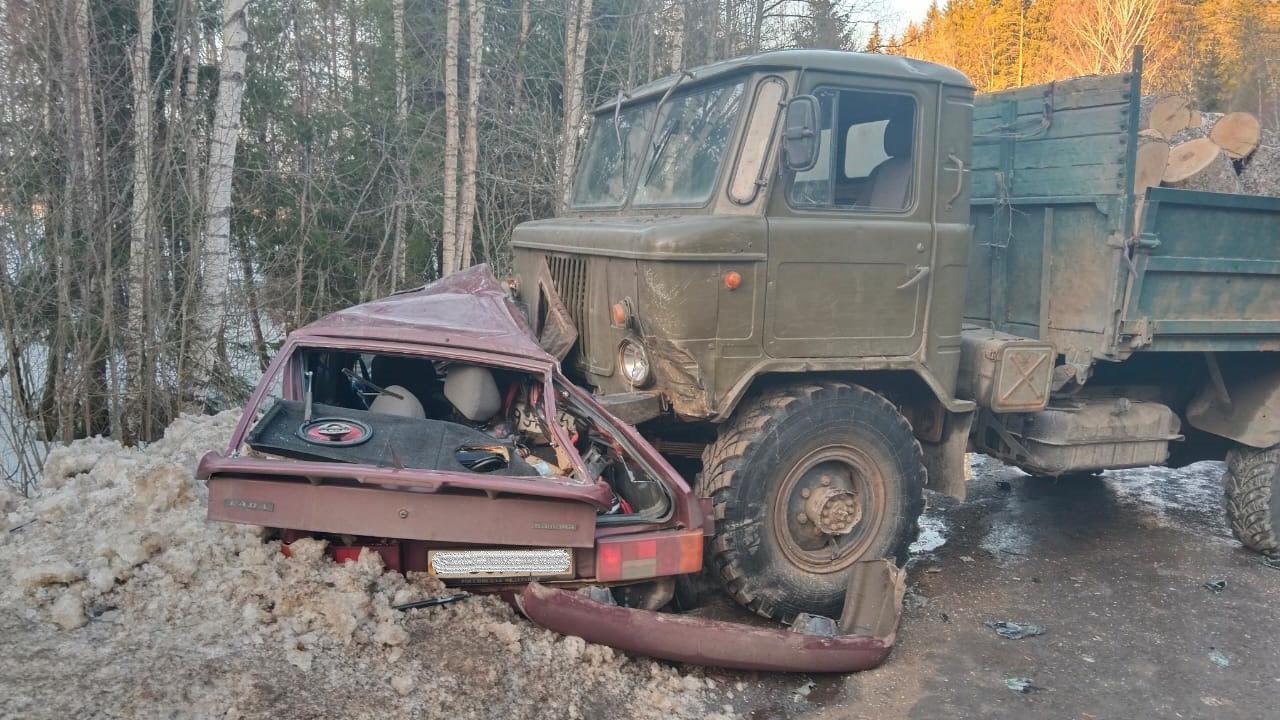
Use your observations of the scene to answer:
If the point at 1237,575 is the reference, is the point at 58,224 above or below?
above

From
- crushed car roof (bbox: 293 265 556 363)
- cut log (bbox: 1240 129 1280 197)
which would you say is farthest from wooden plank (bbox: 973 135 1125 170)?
crushed car roof (bbox: 293 265 556 363)

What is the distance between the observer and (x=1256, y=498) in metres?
6.00

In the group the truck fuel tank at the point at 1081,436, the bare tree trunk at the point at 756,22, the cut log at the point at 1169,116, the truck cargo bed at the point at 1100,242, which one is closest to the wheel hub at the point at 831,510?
the truck fuel tank at the point at 1081,436

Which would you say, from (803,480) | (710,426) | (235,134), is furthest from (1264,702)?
(235,134)

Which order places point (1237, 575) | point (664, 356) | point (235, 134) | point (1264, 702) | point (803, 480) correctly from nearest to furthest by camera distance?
point (1264, 702) < point (664, 356) < point (803, 480) < point (1237, 575) < point (235, 134)

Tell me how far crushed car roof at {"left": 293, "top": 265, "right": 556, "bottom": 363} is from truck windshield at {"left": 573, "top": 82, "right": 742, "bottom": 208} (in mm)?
1049

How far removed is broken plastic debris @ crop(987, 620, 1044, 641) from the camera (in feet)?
15.7

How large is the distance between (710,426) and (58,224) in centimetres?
590

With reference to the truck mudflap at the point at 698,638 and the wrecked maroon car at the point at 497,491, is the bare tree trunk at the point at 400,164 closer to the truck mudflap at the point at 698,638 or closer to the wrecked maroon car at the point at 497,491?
the wrecked maroon car at the point at 497,491

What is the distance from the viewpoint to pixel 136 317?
7.82 m

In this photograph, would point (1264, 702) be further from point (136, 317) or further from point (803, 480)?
point (136, 317)

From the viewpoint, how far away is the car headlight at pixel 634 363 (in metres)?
4.59

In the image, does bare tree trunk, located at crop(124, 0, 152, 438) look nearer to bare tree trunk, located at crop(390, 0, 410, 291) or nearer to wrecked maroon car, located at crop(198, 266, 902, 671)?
wrecked maroon car, located at crop(198, 266, 902, 671)

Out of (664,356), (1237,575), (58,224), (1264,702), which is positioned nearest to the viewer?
(1264,702)
